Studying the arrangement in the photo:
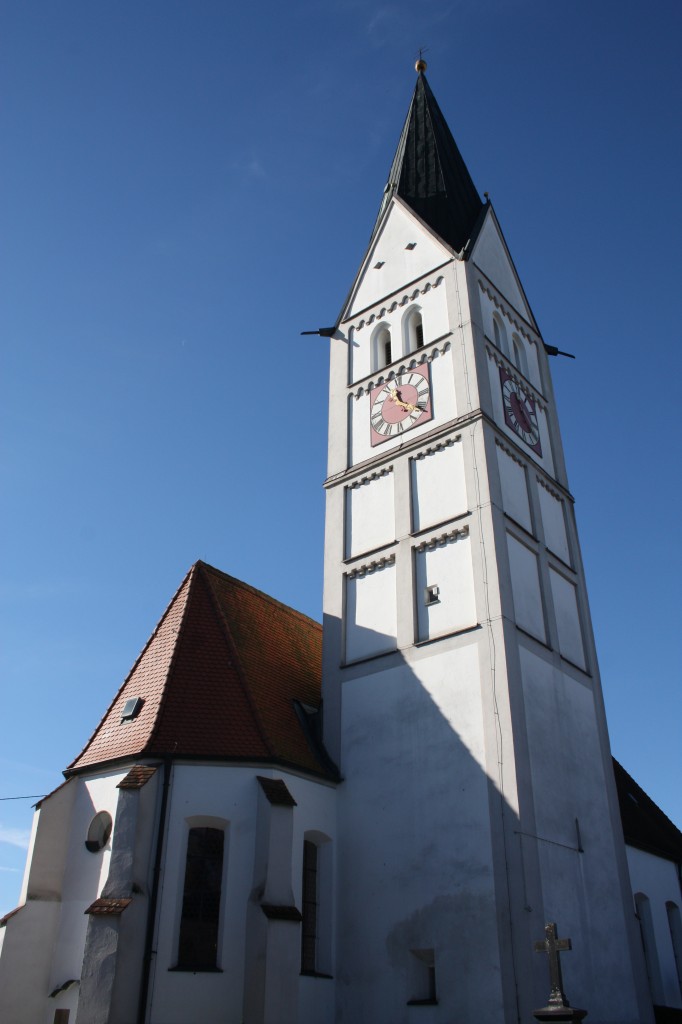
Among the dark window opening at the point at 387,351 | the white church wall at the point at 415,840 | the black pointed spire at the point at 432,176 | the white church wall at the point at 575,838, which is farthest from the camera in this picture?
the black pointed spire at the point at 432,176

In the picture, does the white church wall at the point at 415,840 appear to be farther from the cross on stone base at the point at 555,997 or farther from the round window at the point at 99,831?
the round window at the point at 99,831

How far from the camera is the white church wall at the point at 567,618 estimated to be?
1841 cm

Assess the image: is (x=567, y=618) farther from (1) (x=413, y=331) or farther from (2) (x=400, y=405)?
(1) (x=413, y=331)

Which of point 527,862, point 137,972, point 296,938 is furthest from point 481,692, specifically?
point 137,972

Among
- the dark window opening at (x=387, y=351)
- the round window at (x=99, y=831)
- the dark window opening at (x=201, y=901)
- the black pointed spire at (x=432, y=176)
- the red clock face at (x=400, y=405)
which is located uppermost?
the black pointed spire at (x=432, y=176)

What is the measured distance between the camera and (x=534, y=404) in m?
22.4

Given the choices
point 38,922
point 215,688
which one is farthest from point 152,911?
point 215,688

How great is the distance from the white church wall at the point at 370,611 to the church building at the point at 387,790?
48 mm

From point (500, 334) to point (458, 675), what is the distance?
32.9ft

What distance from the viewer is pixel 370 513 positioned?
64.1 feet

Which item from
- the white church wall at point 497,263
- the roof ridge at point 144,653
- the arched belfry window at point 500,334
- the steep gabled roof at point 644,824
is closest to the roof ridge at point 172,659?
the roof ridge at point 144,653

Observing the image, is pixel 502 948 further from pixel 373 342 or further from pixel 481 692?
pixel 373 342

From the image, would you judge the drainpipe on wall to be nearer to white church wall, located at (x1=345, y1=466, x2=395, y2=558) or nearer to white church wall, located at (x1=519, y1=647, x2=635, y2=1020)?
white church wall, located at (x1=519, y1=647, x2=635, y2=1020)

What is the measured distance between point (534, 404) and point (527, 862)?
11813 mm
